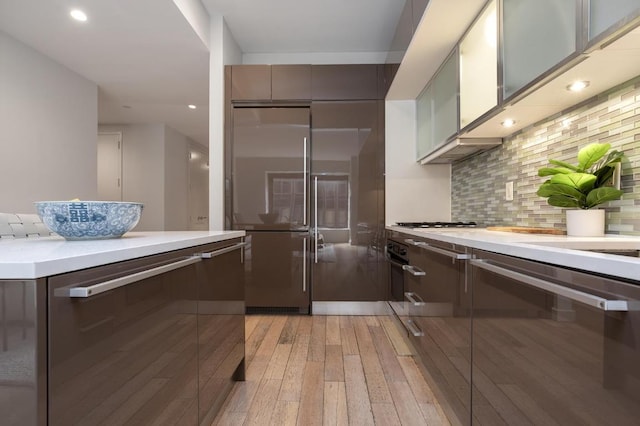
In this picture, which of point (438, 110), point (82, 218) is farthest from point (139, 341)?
point (438, 110)

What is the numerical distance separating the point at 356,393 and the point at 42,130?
3.86m

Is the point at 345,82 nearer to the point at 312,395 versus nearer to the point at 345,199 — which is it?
the point at 345,199

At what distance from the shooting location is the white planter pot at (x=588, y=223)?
133cm

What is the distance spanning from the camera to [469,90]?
80.3 inches

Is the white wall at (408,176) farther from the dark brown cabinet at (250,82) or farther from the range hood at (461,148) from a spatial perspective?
the dark brown cabinet at (250,82)

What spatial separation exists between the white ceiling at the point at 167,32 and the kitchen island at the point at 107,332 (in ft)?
7.50

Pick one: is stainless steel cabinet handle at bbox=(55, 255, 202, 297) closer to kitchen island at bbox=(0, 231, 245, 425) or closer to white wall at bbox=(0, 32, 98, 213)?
kitchen island at bbox=(0, 231, 245, 425)

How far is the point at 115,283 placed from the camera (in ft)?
2.47

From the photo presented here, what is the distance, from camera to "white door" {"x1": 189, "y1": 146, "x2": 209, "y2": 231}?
723 centimetres

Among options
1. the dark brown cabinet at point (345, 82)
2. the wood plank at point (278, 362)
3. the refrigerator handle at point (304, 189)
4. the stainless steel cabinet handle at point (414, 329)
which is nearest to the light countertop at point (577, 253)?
the stainless steel cabinet handle at point (414, 329)

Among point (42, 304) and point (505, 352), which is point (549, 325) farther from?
point (42, 304)

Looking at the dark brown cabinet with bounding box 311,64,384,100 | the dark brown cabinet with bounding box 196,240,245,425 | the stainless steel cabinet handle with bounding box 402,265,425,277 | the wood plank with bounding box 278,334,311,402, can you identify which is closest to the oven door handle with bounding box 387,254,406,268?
the stainless steel cabinet handle with bounding box 402,265,425,277

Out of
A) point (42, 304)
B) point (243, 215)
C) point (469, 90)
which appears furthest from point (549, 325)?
point (243, 215)

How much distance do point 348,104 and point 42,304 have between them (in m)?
3.04
